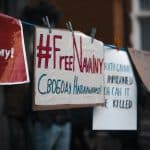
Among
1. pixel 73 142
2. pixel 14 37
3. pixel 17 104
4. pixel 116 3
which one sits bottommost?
pixel 73 142

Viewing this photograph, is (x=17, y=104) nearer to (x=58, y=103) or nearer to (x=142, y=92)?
(x=58, y=103)

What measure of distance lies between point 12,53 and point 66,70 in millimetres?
735

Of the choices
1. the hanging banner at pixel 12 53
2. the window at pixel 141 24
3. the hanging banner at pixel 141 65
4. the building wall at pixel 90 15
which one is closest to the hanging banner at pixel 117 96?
the hanging banner at pixel 141 65

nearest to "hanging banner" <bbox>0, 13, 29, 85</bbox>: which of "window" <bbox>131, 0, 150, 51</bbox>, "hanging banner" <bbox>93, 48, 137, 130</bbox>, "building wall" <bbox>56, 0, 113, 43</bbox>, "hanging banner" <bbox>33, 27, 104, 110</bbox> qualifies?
"hanging banner" <bbox>33, 27, 104, 110</bbox>

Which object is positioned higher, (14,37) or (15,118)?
(14,37)

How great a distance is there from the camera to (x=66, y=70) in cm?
595

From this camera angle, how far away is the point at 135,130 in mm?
7035

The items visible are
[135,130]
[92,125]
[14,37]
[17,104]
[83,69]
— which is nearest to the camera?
[14,37]

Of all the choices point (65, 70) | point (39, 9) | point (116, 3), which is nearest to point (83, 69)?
point (65, 70)

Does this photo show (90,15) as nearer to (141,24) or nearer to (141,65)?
(141,24)

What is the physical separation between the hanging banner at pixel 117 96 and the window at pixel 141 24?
3112 mm

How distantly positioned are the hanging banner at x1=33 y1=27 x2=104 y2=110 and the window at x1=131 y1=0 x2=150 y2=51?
141 inches

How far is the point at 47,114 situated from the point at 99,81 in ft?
2.50

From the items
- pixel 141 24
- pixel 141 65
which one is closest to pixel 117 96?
pixel 141 65
